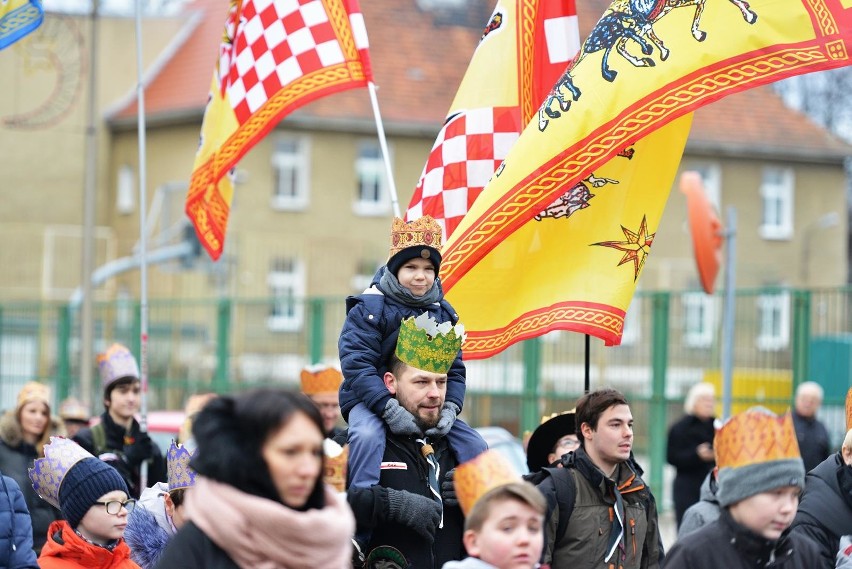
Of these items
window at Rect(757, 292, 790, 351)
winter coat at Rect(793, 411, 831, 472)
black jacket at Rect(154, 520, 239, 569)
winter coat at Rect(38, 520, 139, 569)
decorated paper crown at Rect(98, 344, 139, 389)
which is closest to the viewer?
black jacket at Rect(154, 520, 239, 569)

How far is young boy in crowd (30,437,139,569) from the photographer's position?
237 inches

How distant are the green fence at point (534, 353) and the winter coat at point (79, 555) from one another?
1117 cm

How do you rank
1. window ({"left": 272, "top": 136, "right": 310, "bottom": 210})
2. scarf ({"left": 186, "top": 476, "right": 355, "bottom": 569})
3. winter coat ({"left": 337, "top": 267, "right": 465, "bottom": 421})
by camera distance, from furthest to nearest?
window ({"left": 272, "top": 136, "right": 310, "bottom": 210}) → winter coat ({"left": 337, "top": 267, "right": 465, "bottom": 421}) → scarf ({"left": 186, "top": 476, "right": 355, "bottom": 569})

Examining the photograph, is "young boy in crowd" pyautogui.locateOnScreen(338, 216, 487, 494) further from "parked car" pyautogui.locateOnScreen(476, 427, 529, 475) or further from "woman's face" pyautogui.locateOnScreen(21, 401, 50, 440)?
"parked car" pyautogui.locateOnScreen(476, 427, 529, 475)

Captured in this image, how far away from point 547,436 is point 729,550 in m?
2.68

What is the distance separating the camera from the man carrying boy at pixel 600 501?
20.6ft

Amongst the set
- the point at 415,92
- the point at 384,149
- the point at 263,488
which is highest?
the point at 415,92

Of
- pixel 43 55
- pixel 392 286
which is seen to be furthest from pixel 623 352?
pixel 43 55

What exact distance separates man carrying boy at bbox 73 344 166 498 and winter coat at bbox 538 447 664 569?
364 centimetres

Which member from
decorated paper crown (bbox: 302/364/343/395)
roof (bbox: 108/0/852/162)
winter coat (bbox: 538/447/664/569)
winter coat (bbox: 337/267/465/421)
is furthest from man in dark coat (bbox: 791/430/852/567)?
roof (bbox: 108/0/852/162)

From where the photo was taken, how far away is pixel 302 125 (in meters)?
40.2

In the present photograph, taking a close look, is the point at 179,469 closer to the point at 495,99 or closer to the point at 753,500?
the point at 753,500

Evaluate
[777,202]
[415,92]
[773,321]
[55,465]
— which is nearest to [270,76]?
[55,465]

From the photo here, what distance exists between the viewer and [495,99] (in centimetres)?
888
